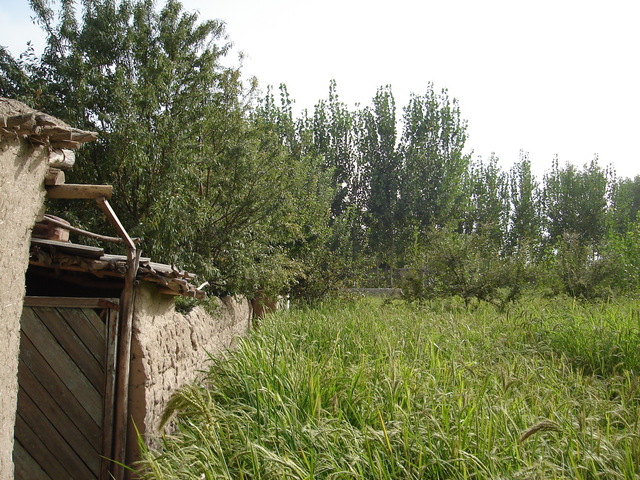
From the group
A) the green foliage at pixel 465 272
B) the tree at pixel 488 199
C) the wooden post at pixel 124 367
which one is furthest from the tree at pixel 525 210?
the wooden post at pixel 124 367

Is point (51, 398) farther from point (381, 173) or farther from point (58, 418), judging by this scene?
point (381, 173)

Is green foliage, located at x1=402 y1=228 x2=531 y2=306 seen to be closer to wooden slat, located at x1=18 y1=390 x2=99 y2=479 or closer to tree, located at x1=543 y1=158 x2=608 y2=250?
wooden slat, located at x1=18 y1=390 x2=99 y2=479

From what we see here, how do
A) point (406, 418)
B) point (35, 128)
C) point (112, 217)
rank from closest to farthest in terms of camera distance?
point (35, 128) < point (406, 418) < point (112, 217)

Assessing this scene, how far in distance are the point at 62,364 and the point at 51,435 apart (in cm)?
63

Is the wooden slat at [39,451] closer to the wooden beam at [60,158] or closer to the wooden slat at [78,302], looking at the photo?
the wooden slat at [78,302]

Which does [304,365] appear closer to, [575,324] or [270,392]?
[270,392]

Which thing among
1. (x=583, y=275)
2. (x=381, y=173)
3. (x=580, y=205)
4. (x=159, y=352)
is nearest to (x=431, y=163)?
(x=381, y=173)

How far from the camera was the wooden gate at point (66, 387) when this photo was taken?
186 inches

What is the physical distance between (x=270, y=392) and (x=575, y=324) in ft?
18.4

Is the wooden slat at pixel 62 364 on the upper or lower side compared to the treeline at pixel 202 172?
lower

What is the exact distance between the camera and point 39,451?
4.70 m

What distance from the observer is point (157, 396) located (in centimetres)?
532

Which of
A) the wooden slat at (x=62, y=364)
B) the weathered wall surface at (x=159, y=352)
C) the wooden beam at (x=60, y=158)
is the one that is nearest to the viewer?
the wooden beam at (x=60, y=158)

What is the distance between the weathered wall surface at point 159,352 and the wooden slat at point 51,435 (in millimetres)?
460
